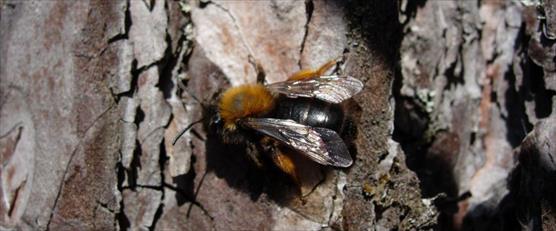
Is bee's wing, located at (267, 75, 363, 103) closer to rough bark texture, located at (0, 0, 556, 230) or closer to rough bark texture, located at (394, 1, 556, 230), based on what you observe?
rough bark texture, located at (0, 0, 556, 230)

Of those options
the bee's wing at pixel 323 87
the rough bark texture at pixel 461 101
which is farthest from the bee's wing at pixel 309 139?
the rough bark texture at pixel 461 101

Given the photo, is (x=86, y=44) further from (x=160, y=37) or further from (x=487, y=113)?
(x=487, y=113)

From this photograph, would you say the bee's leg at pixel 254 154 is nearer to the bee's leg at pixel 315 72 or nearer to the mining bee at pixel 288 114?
the mining bee at pixel 288 114

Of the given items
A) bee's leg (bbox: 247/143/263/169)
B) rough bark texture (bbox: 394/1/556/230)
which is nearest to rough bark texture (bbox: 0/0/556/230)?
bee's leg (bbox: 247/143/263/169)

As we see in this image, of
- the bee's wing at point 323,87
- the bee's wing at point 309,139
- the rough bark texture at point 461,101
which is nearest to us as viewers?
the bee's wing at point 309,139

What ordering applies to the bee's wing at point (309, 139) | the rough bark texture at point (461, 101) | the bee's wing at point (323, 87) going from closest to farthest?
1. the bee's wing at point (309, 139)
2. the bee's wing at point (323, 87)
3. the rough bark texture at point (461, 101)

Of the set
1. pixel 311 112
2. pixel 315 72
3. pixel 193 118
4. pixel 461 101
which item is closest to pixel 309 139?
pixel 311 112

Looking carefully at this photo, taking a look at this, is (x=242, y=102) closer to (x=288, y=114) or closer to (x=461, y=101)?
(x=288, y=114)
